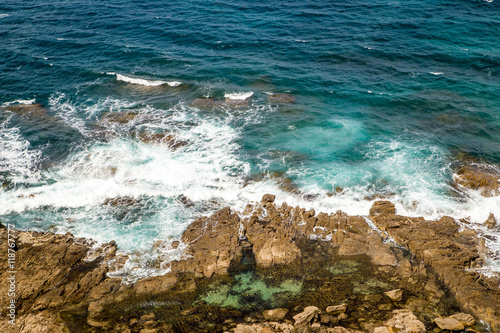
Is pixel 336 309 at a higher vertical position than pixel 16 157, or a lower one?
lower

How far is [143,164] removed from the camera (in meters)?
45.0

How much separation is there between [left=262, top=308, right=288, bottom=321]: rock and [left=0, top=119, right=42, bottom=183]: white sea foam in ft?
110

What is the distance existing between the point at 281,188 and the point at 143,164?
17886mm

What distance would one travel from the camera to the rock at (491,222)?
34.3 metres

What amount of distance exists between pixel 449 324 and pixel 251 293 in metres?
14.4

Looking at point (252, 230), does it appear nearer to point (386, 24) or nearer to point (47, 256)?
point (47, 256)

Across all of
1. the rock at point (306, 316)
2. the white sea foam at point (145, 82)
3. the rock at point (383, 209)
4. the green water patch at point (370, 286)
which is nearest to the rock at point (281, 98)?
the white sea foam at point (145, 82)

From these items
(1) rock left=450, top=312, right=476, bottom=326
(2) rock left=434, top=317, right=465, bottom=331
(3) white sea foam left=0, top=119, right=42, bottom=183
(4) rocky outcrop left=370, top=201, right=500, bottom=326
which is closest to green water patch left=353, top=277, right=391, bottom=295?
(2) rock left=434, top=317, right=465, bottom=331

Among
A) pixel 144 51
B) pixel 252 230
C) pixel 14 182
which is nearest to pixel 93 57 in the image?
pixel 144 51

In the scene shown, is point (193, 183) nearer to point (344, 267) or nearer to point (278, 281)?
point (278, 281)

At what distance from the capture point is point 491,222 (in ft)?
113

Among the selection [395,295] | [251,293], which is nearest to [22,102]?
[251,293]

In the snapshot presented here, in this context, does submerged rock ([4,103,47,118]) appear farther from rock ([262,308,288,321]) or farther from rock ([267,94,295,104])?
rock ([262,308,288,321])

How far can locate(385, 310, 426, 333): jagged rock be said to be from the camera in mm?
24609
